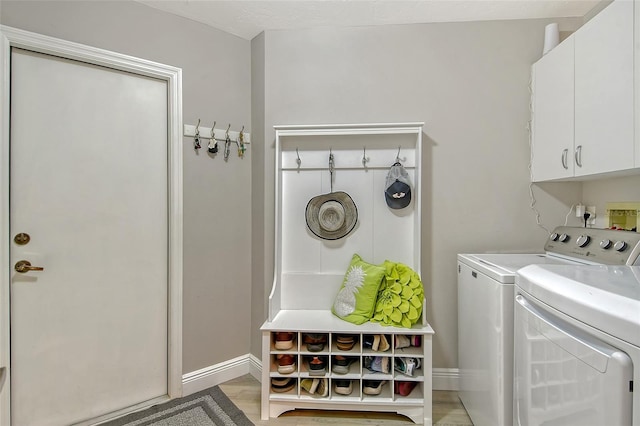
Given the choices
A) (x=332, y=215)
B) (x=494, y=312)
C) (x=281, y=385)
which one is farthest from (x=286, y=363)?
(x=494, y=312)

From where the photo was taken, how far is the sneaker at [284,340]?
1.82 m

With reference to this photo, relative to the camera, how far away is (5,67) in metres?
1.49

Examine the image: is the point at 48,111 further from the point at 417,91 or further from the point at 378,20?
the point at 417,91

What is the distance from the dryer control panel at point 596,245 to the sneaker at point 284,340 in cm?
157

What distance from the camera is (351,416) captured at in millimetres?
1838

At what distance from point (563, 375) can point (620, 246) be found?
2.73 feet

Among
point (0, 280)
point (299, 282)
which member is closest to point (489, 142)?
point (299, 282)

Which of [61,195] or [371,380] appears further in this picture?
[371,380]

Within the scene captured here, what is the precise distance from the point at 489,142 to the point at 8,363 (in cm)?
287

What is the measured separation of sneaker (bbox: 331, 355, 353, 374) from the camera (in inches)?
70.9

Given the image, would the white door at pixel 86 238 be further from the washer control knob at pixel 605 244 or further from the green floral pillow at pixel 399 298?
the washer control knob at pixel 605 244

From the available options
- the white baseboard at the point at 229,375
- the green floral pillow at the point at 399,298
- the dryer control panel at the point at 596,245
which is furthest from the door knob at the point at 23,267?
the dryer control panel at the point at 596,245

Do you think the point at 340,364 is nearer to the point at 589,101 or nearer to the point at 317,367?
the point at 317,367

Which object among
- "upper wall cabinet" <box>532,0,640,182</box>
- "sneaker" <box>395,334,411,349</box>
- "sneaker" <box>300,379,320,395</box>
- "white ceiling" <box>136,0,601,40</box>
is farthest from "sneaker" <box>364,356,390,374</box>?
"white ceiling" <box>136,0,601,40</box>
